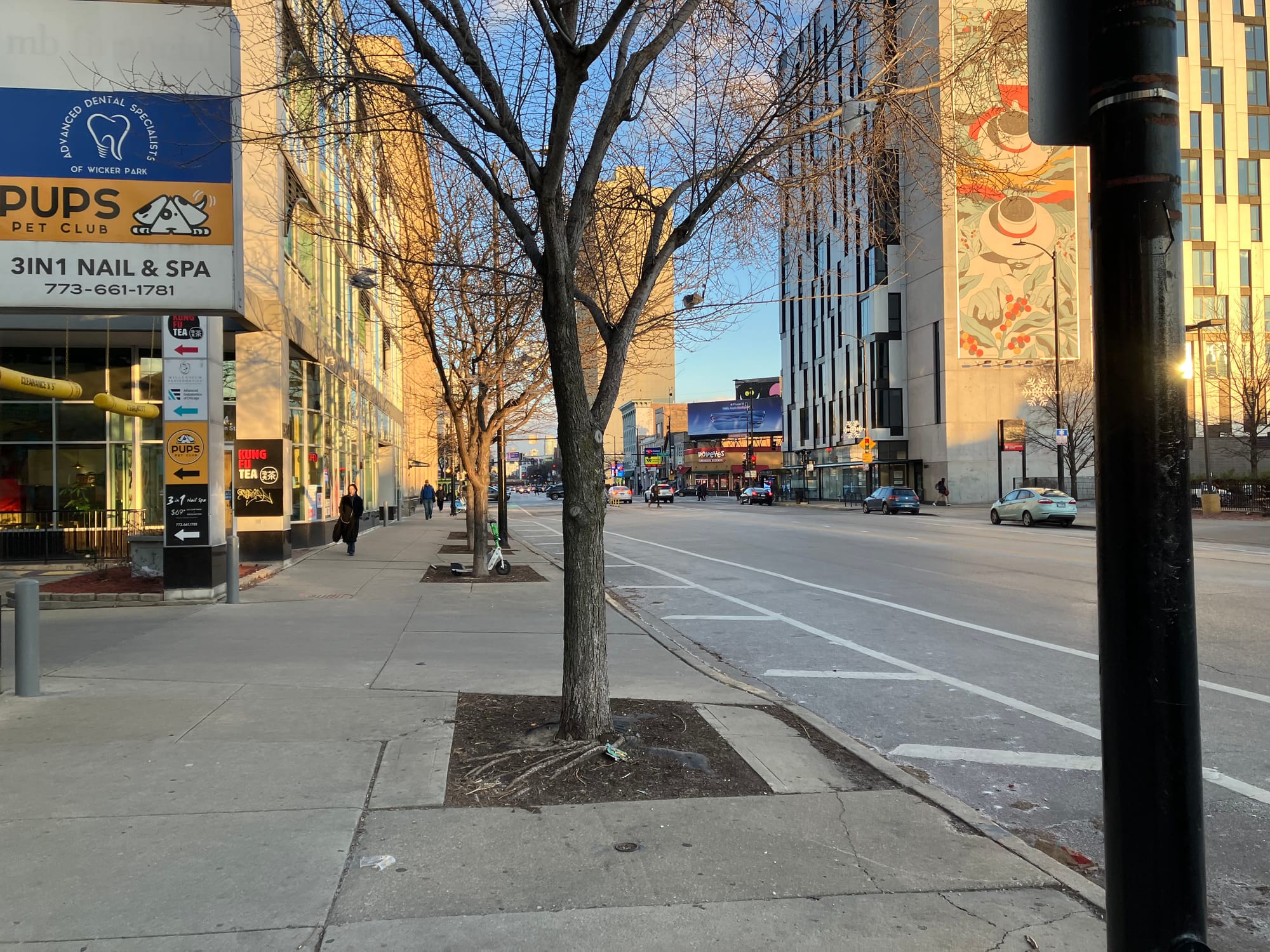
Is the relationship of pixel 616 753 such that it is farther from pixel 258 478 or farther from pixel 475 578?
pixel 258 478

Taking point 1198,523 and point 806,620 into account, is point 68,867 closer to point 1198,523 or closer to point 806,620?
point 806,620

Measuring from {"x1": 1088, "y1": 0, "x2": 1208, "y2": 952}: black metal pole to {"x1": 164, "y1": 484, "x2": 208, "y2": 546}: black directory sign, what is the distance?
12.7 metres

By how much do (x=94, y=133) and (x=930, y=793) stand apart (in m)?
10.0

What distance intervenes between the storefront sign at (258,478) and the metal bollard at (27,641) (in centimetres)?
1178

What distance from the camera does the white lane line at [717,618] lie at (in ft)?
41.5

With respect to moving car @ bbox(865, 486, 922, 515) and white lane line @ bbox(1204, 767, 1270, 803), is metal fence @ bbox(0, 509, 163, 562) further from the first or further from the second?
moving car @ bbox(865, 486, 922, 515)

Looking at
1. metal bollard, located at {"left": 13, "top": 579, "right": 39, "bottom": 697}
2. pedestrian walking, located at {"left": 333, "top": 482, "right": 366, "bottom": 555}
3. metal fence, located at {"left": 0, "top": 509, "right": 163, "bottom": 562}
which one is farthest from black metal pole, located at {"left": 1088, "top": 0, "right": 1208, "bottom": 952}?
pedestrian walking, located at {"left": 333, "top": 482, "right": 366, "bottom": 555}

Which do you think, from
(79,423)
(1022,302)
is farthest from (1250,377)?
(79,423)

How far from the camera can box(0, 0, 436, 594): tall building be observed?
32.1 feet

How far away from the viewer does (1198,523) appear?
1208 inches

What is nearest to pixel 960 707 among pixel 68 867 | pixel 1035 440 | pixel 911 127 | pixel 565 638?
pixel 565 638

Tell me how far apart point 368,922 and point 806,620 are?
9.29 m

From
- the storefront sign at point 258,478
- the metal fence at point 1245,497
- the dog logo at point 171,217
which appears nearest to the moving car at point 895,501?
the metal fence at point 1245,497

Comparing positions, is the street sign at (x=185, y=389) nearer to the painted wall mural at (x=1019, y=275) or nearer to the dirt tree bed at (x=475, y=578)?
the dirt tree bed at (x=475, y=578)
